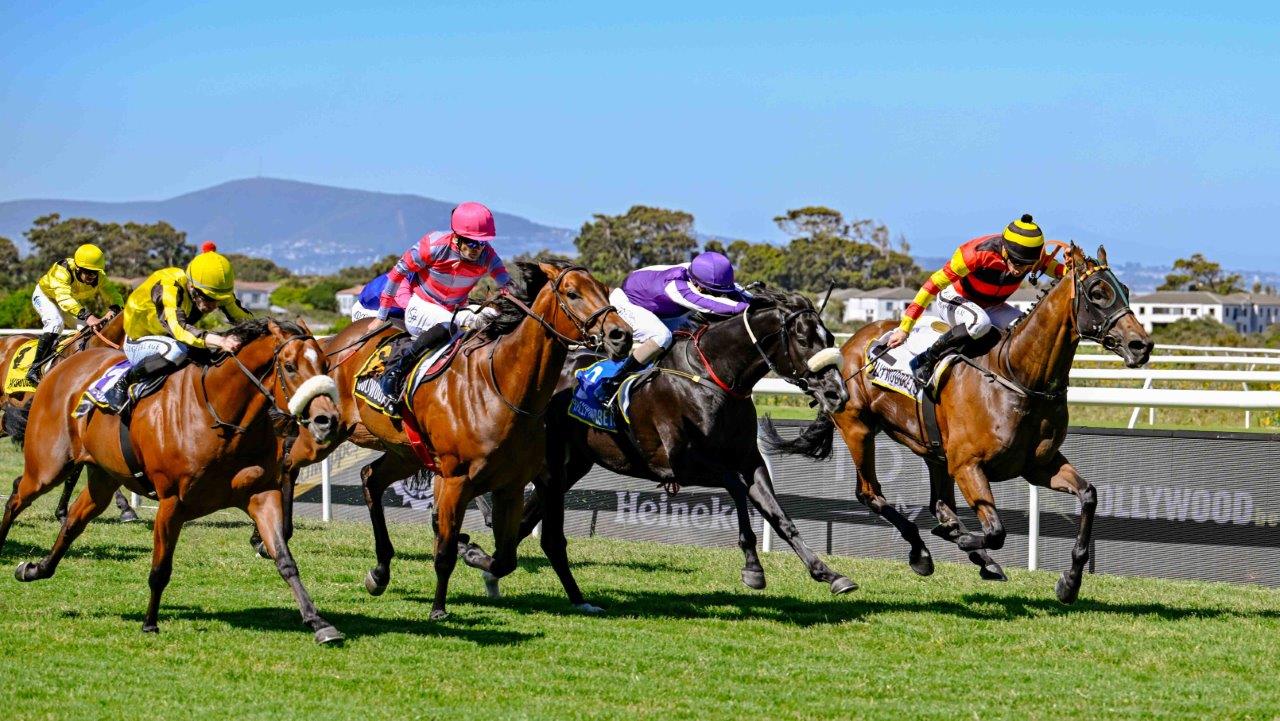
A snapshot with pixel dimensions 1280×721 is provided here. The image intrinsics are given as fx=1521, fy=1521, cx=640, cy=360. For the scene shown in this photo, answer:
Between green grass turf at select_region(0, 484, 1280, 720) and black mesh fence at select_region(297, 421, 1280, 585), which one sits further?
black mesh fence at select_region(297, 421, 1280, 585)

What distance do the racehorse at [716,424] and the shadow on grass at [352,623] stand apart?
2.34ft

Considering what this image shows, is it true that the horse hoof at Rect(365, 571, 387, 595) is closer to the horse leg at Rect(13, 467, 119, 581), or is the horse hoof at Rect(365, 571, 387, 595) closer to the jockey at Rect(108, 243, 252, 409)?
the horse leg at Rect(13, 467, 119, 581)

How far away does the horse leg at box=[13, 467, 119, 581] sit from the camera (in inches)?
275

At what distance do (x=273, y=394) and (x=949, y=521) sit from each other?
12.0 feet

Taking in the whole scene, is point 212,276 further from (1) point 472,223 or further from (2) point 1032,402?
(2) point 1032,402

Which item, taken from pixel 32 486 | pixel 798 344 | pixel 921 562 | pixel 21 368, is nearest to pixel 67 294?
pixel 21 368

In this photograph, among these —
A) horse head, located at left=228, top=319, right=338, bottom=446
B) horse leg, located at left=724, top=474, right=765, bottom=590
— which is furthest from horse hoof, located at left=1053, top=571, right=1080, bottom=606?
horse head, located at left=228, top=319, right=338, bottom=446

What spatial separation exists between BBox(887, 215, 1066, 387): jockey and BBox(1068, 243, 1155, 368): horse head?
297mm

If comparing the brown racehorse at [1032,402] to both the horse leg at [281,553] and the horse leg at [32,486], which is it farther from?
the horse leg at [32,486]

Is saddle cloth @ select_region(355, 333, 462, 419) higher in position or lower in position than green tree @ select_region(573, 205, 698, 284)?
lower

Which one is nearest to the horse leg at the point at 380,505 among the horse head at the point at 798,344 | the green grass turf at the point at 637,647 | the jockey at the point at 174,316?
the green grass turf at the point at 637,647

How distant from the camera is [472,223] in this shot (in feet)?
25.7

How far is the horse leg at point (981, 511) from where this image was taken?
7.38 m

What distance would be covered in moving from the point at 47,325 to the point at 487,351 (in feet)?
18.5
